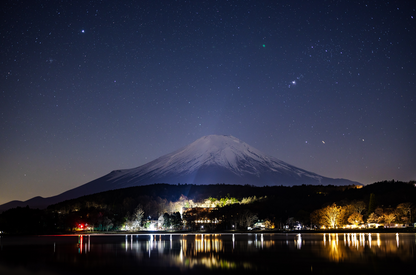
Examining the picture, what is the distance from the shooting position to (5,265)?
24625 mm

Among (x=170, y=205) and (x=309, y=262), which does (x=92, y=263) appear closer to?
(x=309, y=262)

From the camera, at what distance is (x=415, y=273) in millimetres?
17859

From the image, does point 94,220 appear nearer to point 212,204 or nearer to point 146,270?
point 212,204

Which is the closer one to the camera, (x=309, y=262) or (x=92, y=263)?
(x=309, y=262)

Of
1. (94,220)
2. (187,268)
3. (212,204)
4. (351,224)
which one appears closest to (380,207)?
(351,224)

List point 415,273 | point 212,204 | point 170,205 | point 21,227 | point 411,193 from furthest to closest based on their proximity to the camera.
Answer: point 212,204 < point 170,205 < point 411,193 < point 21,227 < point 415,273

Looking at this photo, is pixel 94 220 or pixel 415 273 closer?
pixel 415 273

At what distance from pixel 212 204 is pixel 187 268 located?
174906 millimetres

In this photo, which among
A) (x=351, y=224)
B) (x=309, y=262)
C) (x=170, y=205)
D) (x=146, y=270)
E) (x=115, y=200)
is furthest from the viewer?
(x=115, y=200)

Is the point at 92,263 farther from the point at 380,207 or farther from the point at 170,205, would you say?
the point at 170,205

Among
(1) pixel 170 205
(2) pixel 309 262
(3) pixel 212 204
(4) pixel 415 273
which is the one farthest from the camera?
(3) pixel 212 204

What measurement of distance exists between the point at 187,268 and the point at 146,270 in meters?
2.12

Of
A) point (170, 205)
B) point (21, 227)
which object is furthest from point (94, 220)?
point (170, 205)

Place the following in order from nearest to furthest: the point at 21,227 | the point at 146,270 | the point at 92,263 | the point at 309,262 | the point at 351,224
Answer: the point at 146,270 → the point at 309,262 → the point at 92,263 → the point at 351,224 → the point at 21,227
